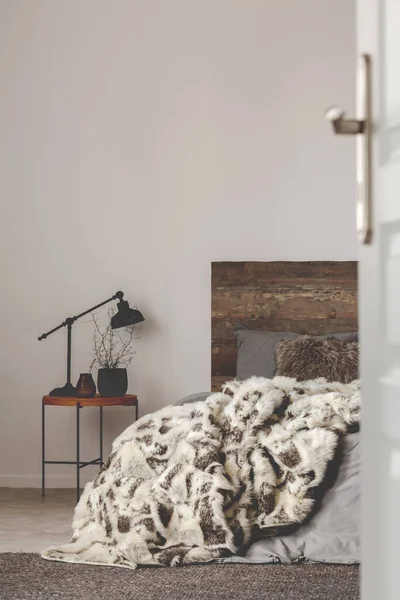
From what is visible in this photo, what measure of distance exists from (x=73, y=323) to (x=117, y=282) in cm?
37

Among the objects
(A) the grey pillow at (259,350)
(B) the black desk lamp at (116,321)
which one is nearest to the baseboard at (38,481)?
(B) the black desk lamp at (116,321)

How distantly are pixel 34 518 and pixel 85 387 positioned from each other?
813 mm

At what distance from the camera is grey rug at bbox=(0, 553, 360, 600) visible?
96.3 inches

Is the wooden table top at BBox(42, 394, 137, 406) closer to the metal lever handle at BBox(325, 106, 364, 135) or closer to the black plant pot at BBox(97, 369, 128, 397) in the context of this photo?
the black plant pot at BBox(97, 369, 128, 397)

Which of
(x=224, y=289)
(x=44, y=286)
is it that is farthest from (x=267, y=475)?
(x=44, y=286)

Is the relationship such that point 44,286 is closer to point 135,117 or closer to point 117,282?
point 117,282

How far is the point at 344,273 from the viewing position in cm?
523

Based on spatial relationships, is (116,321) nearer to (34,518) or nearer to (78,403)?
(78,403)

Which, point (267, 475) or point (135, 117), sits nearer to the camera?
point (267, 475)

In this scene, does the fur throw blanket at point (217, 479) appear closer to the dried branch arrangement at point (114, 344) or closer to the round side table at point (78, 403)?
the round side table at point (78, 403)

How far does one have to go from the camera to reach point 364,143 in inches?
43.0

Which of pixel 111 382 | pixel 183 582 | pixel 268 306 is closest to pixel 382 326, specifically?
pixel 183 582

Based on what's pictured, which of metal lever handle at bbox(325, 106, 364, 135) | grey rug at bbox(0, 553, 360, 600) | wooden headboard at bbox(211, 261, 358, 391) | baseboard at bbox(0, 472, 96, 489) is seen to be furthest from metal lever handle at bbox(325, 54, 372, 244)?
baseboard at bbox(0, 472, 96, 489)

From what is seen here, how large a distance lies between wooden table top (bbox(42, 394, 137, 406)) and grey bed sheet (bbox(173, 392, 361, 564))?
87.0 inches
